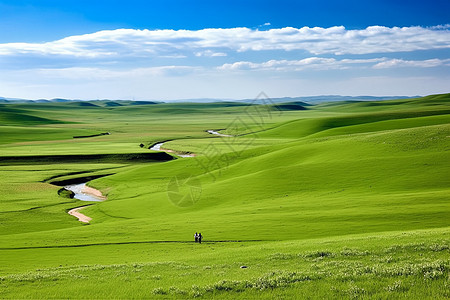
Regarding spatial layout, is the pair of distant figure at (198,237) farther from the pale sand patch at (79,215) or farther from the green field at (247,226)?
the pale sand patch at (79,215)

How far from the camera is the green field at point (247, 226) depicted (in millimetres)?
18422

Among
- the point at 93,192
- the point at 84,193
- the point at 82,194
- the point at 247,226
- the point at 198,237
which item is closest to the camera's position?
the point at 198,237

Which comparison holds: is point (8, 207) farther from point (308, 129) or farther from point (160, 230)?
point (308, 129)

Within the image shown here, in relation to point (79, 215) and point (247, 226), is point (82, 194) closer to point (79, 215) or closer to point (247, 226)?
point (79, 215)

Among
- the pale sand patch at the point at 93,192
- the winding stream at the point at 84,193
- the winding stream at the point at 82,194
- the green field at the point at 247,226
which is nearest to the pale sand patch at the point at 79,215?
the winding stream at the point at 82,194

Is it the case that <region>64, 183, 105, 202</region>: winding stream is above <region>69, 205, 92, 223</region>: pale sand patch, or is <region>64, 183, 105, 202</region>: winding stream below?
below

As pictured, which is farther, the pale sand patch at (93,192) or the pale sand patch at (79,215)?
the pale sand patch at (93,192)

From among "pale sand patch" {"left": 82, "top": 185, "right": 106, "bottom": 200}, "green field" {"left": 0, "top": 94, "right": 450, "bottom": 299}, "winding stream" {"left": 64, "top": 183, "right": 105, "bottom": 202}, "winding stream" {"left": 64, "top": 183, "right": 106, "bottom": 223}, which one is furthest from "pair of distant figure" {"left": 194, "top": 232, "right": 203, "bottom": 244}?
"pale sand patch" {"left": 82, "top": 185, "right": 106, "bottom": 200}

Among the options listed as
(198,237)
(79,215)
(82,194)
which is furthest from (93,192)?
(198,237)

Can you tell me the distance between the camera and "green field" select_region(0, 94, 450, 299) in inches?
725

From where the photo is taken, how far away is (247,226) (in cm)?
3656

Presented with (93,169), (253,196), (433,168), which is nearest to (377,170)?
(433,168)

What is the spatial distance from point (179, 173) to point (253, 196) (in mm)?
27719

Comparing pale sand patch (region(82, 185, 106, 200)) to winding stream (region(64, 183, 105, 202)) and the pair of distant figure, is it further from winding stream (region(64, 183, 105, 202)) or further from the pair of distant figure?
the pair of distant figure
